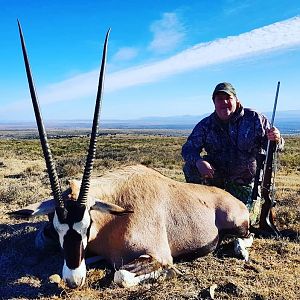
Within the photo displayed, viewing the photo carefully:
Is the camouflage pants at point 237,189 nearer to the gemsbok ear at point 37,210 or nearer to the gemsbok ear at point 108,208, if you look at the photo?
the gemsbok ear at point 108,208

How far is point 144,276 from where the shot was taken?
5.12 meters

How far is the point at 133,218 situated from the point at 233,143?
3193 millimetres

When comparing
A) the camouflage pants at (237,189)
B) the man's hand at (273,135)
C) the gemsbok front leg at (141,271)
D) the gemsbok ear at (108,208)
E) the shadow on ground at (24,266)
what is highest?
the man's hand at (273,135)

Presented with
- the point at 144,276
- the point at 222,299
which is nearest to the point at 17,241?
the point at 144,276

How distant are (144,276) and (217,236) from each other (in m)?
A: 1.60

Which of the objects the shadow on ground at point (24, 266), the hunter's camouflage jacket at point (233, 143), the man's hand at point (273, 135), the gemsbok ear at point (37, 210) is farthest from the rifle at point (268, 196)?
the gemsbok ear at point (37, 210)

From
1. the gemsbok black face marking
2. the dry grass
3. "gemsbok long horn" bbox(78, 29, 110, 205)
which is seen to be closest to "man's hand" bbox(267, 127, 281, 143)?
the dry grass

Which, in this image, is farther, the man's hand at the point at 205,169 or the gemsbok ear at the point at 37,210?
the man's hand at the point at 205,169

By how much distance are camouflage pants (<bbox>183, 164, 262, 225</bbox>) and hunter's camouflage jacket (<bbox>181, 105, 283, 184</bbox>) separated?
14cm

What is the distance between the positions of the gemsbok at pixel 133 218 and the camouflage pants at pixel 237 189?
0.84m

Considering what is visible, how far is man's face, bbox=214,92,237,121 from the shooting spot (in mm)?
7656

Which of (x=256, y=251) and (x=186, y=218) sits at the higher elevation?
(x=186, y=218)

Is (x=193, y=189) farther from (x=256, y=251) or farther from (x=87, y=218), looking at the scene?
(x=87, y=218)

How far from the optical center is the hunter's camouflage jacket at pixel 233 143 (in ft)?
25.7
